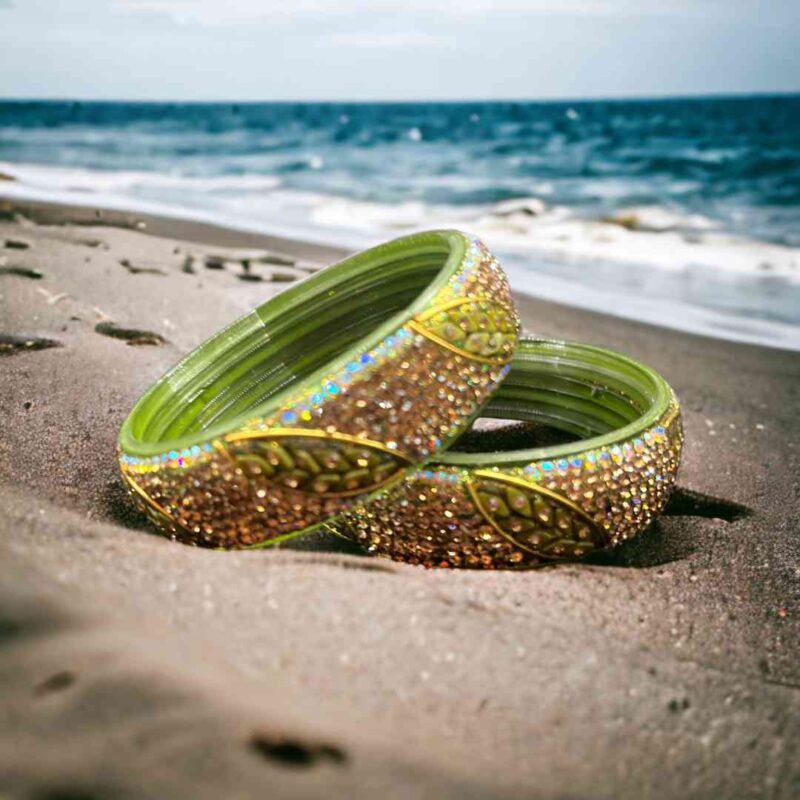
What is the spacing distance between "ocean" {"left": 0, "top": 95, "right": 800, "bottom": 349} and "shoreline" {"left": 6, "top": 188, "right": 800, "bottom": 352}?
0.03 meters

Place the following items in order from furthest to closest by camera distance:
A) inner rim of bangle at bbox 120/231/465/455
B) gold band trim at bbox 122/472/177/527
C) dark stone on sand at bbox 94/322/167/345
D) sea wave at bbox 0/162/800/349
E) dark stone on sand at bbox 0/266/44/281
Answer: sea wave at bbox 0/162/800/349, dark stone on sand at bbox 0/266/44/281, dark stone on sand at bbox 94/322/167/345, inner rim of bangle at bbox 120/231/465/455, gold band trim at bbox 122/472/177/527

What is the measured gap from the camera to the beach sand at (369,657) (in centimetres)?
98

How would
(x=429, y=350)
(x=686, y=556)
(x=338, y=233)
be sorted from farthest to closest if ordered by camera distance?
(x=338, y=233) → (x=686, y=556) → (x=429, y=350)

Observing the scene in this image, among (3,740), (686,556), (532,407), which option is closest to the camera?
(3,740)

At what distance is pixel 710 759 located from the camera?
1.23 metres

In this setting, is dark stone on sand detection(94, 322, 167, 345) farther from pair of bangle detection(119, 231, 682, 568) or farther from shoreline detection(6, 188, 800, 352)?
shoreline detection(6, 188, 800, 352)

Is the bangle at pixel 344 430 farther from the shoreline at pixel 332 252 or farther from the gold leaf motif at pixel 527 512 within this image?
the shoreline at pixel 332 252

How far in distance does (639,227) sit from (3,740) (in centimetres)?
856

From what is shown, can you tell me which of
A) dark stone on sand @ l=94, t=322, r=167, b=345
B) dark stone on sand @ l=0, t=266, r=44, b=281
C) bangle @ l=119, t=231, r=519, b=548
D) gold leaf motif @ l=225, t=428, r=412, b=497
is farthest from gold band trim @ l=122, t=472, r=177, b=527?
dark stone on sand @ l=0, t=266, r=44, b=281

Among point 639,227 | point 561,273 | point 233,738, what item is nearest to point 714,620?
point 233,738

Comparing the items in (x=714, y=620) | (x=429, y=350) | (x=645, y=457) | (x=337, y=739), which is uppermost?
(x=429, y=350)

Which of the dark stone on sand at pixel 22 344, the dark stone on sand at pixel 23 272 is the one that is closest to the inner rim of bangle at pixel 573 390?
the dark stone on sand at pixel 22 344

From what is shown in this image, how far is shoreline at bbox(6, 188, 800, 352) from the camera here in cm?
454

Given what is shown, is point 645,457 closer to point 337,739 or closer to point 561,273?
point 337,739
